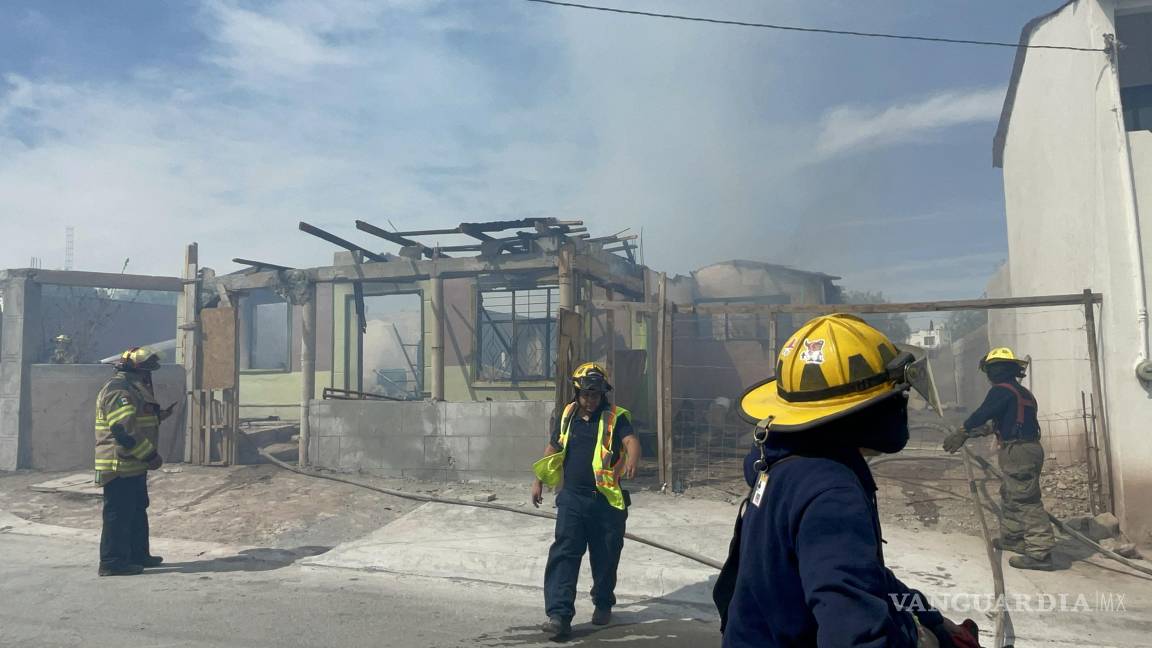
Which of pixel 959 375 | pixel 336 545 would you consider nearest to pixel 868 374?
pixel 336 545

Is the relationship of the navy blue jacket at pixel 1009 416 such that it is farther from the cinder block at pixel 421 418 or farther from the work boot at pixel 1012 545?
the cinder block at pixel 421 418

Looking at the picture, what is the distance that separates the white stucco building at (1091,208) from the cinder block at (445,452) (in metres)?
7.15

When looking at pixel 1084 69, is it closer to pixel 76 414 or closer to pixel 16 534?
pixel 16 534

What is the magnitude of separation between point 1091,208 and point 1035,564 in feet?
12.3

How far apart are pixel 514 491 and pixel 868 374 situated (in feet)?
26.4

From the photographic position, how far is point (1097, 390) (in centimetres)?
723

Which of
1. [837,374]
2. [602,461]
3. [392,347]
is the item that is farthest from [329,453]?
[392,347]

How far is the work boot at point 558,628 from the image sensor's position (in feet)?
15.6

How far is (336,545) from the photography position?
7.36m

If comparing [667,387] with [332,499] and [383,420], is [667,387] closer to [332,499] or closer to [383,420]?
[383,420]

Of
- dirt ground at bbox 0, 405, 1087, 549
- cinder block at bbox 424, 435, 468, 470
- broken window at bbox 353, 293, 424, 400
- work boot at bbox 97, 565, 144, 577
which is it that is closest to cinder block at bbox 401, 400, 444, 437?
cinder block at bbox 424, 435, 468, 470

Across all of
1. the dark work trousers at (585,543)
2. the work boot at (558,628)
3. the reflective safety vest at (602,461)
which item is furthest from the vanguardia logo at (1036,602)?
the work boot at (558,628)

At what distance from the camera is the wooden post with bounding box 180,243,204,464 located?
11680 millimetres

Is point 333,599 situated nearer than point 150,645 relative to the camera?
No
